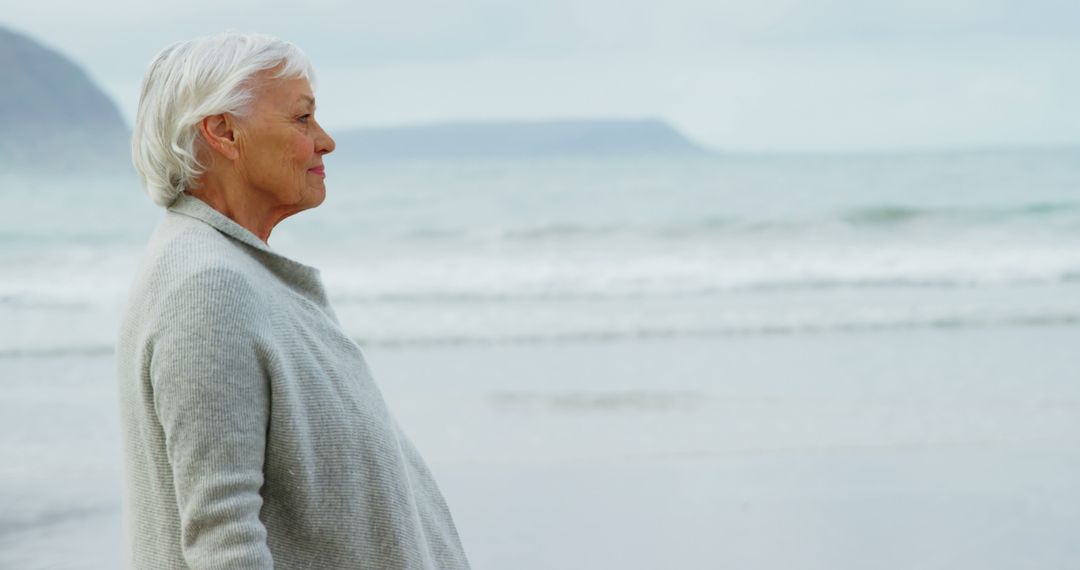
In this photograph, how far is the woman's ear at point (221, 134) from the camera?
131cm

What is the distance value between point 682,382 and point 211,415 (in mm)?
4707

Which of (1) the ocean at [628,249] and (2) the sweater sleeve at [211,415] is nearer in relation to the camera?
(2) the sweater sleeve at [211,415]

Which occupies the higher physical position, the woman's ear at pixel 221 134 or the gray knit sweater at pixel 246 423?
the woman's ear at pixel 221 134

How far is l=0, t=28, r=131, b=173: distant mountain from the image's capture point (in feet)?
78.5

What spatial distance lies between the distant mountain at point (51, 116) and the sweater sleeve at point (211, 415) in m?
23.3

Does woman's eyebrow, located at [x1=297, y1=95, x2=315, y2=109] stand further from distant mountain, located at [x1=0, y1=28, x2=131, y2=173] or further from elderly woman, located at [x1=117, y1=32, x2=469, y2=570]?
distant mountain, located at [x1=0, y1=28, x2=131, y2=173]

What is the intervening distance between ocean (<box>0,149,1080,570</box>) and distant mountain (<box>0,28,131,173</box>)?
363 inches

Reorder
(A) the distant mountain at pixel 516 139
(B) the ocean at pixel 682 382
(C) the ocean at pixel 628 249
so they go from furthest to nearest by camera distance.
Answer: (A) the distant mountain at pixel 516 139 → (C) the ocean at pixel 628 249 → (B) the ocean at pixel 682 382

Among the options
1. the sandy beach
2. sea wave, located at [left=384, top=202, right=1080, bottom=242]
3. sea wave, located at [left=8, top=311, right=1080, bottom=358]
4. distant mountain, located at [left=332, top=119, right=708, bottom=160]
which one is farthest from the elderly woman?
distant mountain, located at [left=332, top=119, right=708, bottom=160]

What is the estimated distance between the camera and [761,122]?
30953mm

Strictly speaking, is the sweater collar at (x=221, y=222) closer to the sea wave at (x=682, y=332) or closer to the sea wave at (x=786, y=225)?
the sea wave at (x=682, y=332)

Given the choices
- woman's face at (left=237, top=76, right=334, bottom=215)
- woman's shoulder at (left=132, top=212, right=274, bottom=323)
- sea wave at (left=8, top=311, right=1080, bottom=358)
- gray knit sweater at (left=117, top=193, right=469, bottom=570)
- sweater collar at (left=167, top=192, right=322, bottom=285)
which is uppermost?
woman's face at (left=237, top=76, right=334, bottom=215)

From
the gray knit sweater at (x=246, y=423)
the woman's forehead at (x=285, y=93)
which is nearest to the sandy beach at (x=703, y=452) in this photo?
the gray knit sweater at (x=246, y=423)

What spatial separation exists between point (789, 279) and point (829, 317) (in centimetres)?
Answer: 229
